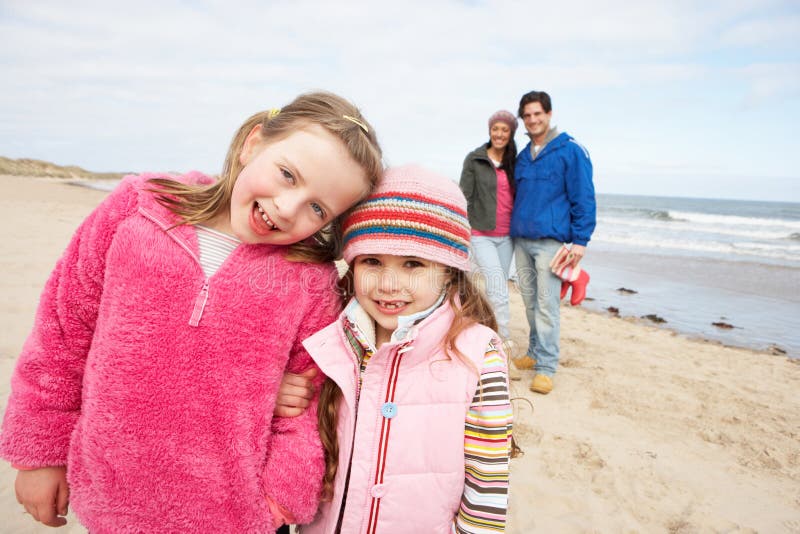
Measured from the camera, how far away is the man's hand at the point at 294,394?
1.36 m

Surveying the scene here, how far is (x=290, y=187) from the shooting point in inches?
51.4

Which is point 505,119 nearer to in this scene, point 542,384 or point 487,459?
point 542,384

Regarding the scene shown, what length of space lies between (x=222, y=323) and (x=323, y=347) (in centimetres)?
29

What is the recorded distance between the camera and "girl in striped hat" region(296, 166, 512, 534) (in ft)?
4.64

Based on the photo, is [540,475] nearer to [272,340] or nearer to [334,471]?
[334,471]

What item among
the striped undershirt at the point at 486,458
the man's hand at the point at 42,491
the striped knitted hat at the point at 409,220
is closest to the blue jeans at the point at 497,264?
the striped knitted hat at the point at 409,220

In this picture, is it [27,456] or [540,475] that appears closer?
[27,456]

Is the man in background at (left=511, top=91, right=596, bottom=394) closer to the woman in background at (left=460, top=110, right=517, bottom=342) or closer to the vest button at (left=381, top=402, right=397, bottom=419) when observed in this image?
the woman in background at (left=460, top=110, right=517, bottom=342)

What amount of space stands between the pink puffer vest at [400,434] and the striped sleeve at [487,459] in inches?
1.2

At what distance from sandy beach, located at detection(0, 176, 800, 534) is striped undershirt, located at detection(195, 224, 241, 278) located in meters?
1.79

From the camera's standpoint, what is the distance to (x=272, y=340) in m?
1.31

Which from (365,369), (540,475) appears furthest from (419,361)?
(540,475)

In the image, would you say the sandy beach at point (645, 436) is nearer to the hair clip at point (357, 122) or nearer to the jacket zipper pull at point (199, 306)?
the jacket zipper pull at point (199, 306)

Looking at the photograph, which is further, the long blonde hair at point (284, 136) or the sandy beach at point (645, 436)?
the sandy beach at point (645, 436)
